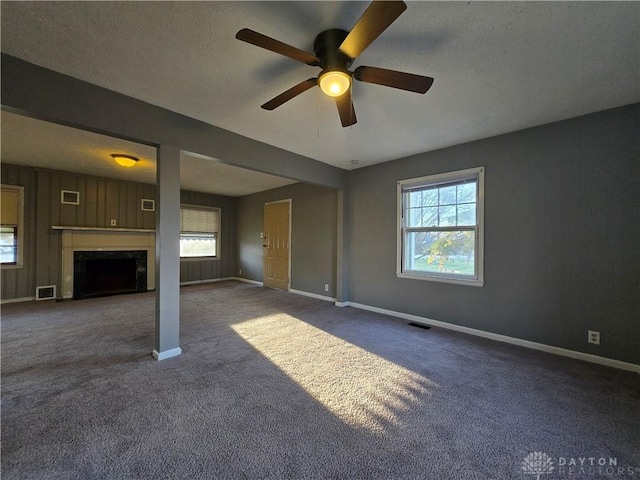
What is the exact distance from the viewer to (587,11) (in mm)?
1450

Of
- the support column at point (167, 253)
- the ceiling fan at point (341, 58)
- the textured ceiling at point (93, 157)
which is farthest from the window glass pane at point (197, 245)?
the ceiling fan at point (341, 58)

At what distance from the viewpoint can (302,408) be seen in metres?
1.79

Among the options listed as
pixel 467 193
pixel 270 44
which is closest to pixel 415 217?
pixel 467 193

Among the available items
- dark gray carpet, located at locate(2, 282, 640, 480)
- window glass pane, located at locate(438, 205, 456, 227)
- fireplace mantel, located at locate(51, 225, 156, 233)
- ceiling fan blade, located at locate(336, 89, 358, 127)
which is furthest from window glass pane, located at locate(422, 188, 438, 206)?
fireplace mantel, located at locate(51, 225, 156, 233)

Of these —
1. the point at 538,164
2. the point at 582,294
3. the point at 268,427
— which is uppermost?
the point at 538,164

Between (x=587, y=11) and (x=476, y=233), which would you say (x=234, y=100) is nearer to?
(x=587, y=11)

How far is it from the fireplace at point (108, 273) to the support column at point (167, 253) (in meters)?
3.93

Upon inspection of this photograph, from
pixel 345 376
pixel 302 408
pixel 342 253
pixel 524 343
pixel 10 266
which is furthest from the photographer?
pixel 342 253

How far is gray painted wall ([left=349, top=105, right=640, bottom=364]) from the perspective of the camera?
2.39 meters

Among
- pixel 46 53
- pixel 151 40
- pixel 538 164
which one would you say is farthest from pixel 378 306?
pixel 46 53

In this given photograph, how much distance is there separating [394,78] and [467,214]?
7.70ft

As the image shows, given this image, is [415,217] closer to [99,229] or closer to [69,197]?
[99,229]

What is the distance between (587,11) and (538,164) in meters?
1.72

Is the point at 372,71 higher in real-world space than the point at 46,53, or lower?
lower
